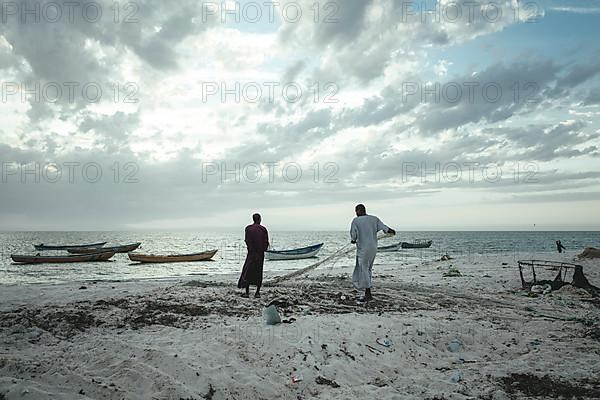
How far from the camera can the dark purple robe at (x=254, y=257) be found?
9.23m

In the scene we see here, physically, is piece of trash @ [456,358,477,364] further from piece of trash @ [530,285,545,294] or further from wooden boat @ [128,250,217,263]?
wooden boat @ [128,250,217,263]

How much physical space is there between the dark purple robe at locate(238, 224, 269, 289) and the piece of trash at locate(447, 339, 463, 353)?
4.71 metres

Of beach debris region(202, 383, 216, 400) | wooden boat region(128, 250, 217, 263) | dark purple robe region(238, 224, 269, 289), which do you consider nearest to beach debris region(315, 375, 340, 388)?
beach debris region(202, 383, 216, 400)

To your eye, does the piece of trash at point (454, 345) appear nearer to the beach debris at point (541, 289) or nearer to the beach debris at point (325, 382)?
the beach debris at point (325, 382)

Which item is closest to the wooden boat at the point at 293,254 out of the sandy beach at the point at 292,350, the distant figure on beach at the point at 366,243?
the distant figure on beach at the point at 366,243

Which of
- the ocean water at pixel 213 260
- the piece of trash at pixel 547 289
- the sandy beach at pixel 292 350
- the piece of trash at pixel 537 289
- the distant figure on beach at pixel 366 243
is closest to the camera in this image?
the sandy beach at pixel 292 350

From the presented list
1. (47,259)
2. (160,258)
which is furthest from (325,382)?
(47,259)

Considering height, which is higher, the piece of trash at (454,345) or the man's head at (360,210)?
the man's head at (360,210)

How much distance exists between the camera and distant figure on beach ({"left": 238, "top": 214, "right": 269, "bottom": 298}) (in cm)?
923

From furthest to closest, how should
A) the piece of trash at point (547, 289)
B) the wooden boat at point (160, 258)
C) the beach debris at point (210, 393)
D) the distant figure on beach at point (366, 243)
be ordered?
1. the wooden boat at point (160, 258)
2. the piece of trash at point (547, 289)
3. the distant figure on beach at point (366, 243)
4. the beach debris at point (210, 393)

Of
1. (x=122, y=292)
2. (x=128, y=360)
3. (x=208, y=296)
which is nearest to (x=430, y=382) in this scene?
(x=128, y=360)

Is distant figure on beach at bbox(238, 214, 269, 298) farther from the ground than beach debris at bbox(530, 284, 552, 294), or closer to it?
farther from the ground

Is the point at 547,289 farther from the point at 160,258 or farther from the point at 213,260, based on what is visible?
the point at 213,260

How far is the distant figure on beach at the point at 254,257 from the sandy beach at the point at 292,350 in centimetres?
59
